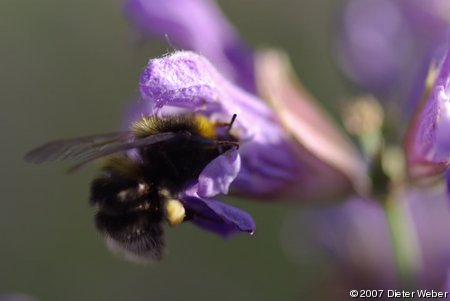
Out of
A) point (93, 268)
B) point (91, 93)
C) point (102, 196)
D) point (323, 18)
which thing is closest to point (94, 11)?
point (91, 93)

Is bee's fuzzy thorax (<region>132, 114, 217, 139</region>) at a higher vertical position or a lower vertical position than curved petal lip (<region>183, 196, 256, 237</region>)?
higher

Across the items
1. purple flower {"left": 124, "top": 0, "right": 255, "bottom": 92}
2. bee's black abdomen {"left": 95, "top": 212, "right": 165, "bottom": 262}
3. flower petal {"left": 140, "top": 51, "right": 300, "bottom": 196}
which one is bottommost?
bee's black abdomen {"left": 95, "top": 212, "right": 165, "bottom": 262}

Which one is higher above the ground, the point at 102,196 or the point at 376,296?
the point at 376,296

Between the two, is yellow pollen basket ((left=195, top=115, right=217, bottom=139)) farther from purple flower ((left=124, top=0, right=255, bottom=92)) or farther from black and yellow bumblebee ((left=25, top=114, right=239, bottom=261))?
purple flower ((left=124, top=0, right=255, bottom=92))

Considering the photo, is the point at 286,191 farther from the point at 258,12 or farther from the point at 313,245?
the point at 258,12

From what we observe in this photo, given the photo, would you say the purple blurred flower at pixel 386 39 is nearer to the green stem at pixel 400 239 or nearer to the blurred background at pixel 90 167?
the green stem at pixel 400 239

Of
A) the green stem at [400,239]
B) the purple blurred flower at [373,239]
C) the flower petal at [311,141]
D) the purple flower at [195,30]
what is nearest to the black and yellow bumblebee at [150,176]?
the flower petal at [311,141]

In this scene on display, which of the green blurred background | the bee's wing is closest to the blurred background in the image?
the green blurred background
